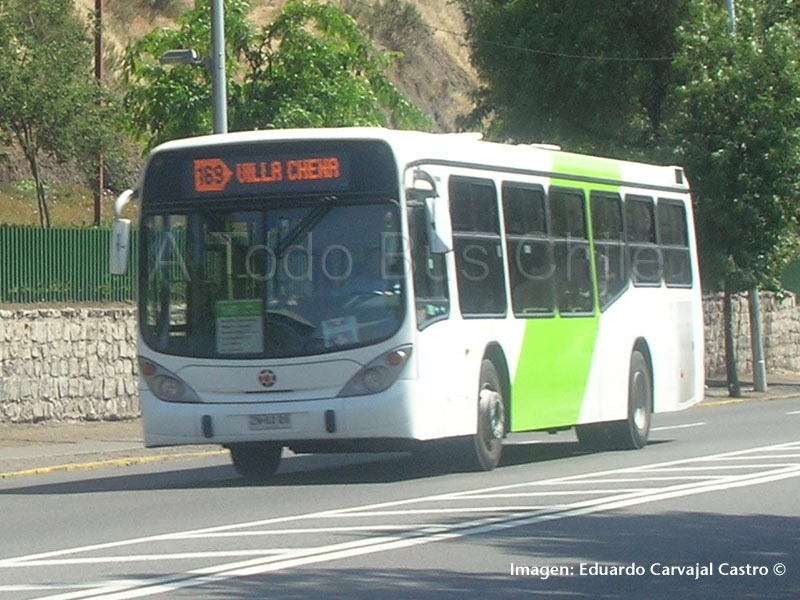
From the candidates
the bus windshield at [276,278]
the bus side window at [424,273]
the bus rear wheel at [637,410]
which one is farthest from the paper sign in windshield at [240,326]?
the bus rear wheel at [637,410]

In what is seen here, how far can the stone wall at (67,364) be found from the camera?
2341cm

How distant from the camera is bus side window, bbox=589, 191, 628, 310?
60.4 feet

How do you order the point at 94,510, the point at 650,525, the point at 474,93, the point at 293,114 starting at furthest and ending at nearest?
the point at 474,93, the point at 293,114, the point at 94,510, the point at 650,525

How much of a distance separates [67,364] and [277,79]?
11.0 m

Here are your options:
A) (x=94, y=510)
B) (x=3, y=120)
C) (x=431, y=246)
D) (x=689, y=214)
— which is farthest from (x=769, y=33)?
(x=94, y=510)

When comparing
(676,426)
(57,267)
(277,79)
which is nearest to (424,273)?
(676,426)

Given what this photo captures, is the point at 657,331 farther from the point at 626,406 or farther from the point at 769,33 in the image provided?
the point at 769,33

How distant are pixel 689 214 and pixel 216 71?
619 cm

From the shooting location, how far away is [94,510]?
1330cm

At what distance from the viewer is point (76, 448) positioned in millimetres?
20656

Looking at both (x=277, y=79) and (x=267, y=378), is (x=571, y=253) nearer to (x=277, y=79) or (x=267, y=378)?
(x=267, y=378)

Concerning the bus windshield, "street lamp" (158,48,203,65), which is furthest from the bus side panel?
"street lamp" (158,48,203,65)

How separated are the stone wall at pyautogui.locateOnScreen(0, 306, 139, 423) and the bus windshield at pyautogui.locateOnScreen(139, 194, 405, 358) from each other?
28.7 ft

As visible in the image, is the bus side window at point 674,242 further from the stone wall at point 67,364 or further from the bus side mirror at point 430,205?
the stone wall at point 67,364
